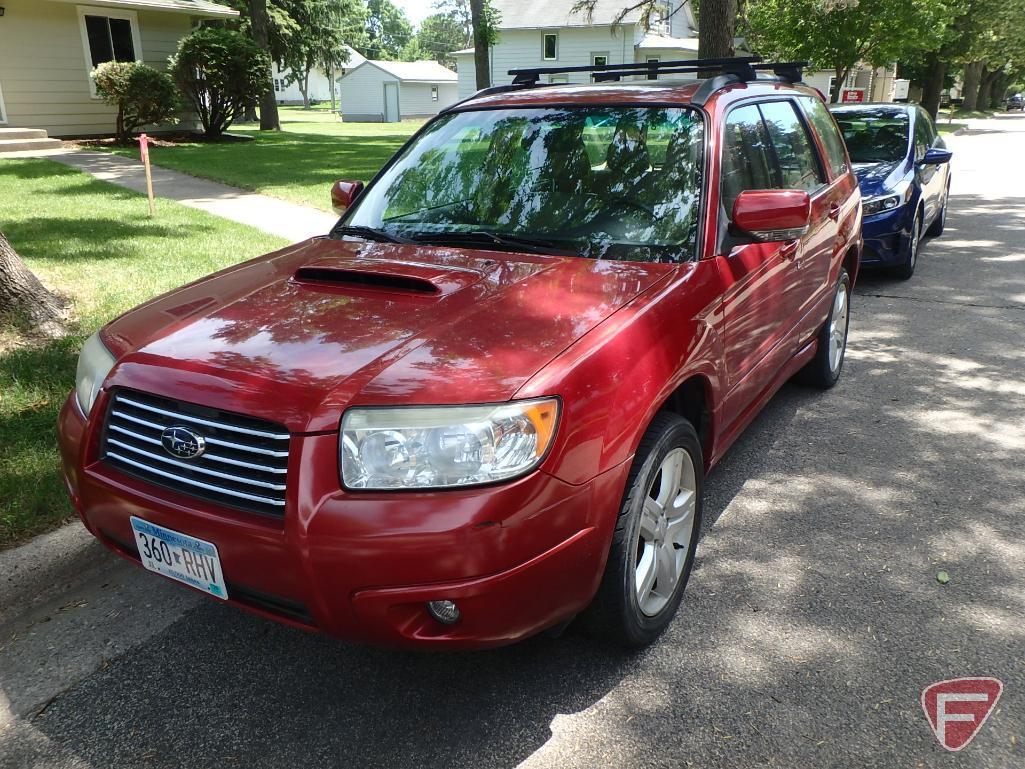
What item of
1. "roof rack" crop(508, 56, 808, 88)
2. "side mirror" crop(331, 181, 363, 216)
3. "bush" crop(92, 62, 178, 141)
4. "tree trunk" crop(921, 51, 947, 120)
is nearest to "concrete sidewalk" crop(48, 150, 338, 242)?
"bush" crop(92, 62, 178, 141)

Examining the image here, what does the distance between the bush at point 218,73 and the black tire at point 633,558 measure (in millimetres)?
20324

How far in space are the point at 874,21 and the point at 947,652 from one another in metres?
21.0

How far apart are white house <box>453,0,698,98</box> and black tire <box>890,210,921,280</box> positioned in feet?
120

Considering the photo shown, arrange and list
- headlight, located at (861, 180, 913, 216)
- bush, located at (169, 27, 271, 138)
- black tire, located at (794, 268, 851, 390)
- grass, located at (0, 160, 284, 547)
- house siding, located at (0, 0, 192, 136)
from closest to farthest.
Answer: grass, located at (0, 160, 284, 547) < black tire, located at (794, 268, 851, 390) < headlight, located at (861, 180, 913, 216) < house siding, located at (0, 0, 192, 136) < bush, located at (169, 27, 271, 138)

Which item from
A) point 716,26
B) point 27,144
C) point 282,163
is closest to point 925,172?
Result: point 716,26

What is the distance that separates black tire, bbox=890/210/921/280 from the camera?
8164 millimetres

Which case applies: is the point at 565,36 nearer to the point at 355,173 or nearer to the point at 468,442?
the point at 355,173

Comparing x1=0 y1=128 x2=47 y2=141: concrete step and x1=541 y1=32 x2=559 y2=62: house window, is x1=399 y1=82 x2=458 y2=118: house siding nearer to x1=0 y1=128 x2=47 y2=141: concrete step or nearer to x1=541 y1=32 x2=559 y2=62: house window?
x1=541 y1=32 x2=559 y2=62: house window

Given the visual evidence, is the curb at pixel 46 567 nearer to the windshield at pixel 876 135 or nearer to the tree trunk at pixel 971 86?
the windshield at pixel 876 135

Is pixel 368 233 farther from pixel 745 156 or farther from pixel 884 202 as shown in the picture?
pixel 884 202

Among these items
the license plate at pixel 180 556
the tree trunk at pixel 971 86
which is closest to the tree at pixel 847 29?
the license plate at pixel 180 556

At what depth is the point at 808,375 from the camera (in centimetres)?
536

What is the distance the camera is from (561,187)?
3.46m

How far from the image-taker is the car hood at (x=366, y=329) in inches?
89.1
